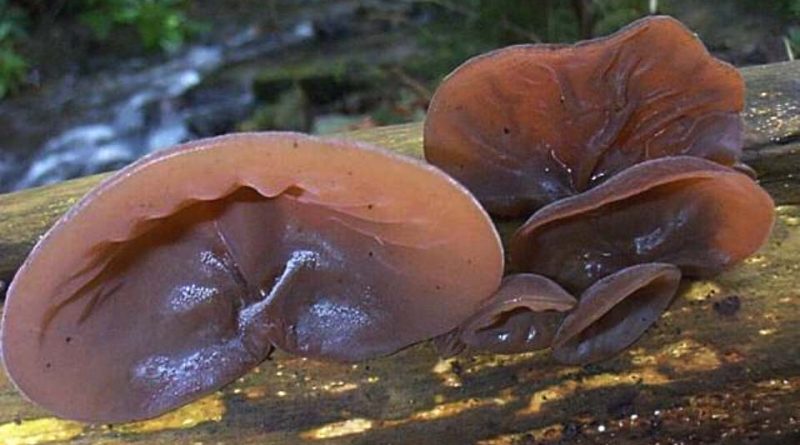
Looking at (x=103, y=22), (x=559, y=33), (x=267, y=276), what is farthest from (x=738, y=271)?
(x=103, y=22)

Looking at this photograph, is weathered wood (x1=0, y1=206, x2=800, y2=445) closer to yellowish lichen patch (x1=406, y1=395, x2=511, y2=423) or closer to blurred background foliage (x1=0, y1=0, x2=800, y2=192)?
yellowish lichen patch (x1=406, y1=395, x2=511, y2=423)

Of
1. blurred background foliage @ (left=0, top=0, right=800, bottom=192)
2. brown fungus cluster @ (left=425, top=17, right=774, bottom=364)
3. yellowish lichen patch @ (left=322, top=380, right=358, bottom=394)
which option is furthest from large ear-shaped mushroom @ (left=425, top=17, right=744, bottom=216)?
blurred background foliage @ (left=0, top=0, right=800, bottom=192)

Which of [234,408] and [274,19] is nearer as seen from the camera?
[234,408]

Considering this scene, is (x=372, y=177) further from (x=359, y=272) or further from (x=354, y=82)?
(x=354, y=82)

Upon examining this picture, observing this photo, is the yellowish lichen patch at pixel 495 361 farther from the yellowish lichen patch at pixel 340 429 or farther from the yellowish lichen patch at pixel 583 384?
the yellowish lichen patch at pixel 340 429

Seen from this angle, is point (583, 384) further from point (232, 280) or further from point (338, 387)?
point (232, 280)

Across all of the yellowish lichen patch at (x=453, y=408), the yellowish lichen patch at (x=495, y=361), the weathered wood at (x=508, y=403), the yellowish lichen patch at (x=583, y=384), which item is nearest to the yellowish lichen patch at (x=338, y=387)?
the weathered wood at (x=508, y=403)
